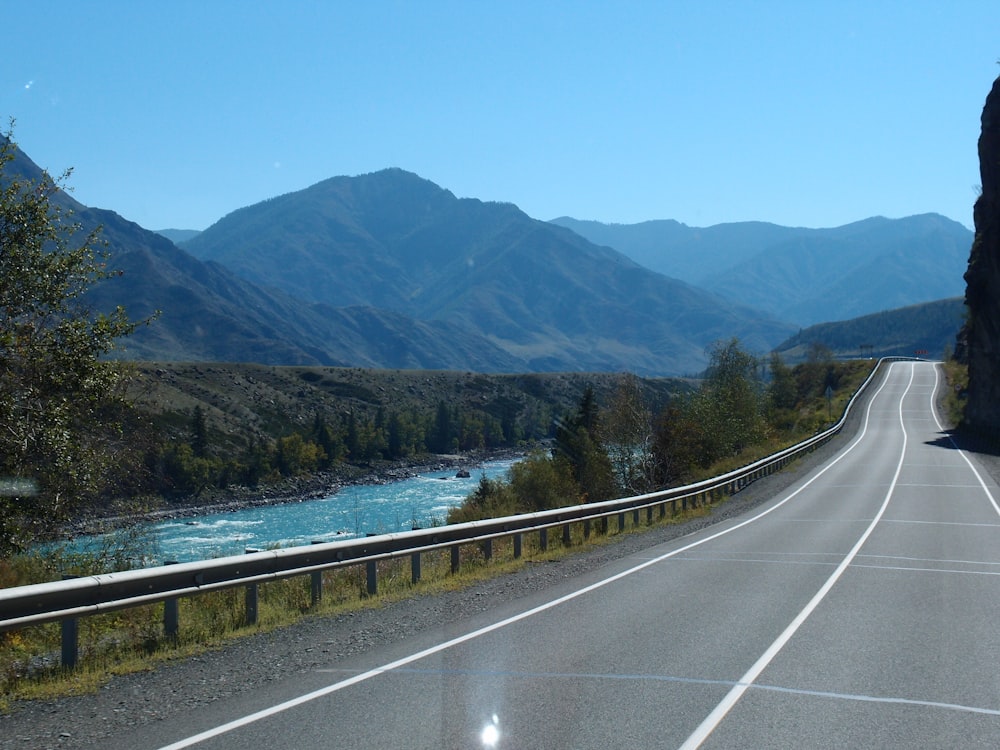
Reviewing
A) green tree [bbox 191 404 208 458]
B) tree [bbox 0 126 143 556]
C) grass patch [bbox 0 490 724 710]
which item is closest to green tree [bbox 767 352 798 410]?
green tree [bbox 191 404 208 458]

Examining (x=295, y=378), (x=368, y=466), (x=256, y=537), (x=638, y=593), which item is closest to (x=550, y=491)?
(x=256, y=537)

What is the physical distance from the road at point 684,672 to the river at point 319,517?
37.4m

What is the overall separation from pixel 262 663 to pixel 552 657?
2.42 meters

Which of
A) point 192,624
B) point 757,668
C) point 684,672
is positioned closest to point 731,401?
point 192,624

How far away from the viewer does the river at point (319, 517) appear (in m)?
57.1

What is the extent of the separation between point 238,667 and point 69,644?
1327 millimetres

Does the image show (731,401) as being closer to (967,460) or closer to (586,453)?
(586,453)

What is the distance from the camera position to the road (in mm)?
5703

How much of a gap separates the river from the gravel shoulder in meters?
38.0

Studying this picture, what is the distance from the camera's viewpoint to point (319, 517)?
7356cm

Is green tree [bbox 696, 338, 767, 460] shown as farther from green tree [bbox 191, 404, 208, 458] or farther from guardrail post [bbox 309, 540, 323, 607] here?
green tree [bbox 191, 404, 208, 458]

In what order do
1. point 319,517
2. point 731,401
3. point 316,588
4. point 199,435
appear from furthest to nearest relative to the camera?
point 199,435 → point 319,517 → point 731,401 → point 316,588

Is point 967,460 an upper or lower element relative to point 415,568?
lower

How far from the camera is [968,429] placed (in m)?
54.7
